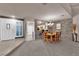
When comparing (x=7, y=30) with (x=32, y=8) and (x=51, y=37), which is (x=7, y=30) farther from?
(x=32, y=8)

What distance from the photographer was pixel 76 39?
9508 mm

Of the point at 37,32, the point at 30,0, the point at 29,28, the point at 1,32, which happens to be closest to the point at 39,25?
the point at 37,32

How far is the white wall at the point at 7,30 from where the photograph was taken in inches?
380

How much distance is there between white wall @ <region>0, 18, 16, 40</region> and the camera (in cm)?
966

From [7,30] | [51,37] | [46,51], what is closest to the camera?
[46,51]

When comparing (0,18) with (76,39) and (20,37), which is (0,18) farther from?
(76,39)

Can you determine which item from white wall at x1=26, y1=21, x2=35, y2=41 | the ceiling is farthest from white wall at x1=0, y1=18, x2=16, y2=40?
the ceiling

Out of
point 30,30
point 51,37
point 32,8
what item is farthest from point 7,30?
point 32,8

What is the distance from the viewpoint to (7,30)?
400 inches

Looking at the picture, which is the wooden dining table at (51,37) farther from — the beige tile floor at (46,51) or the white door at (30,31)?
the beige tile floor at (46,51)

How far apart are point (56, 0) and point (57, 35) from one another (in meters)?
8.45

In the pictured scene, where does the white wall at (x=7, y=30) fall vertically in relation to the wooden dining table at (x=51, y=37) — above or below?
above

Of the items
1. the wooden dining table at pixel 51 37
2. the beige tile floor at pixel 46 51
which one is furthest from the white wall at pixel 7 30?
the beige tile floor at pixel 46 51

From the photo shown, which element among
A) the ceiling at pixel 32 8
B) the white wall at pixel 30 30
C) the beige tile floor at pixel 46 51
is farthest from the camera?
the white wall at pixel 30 30
